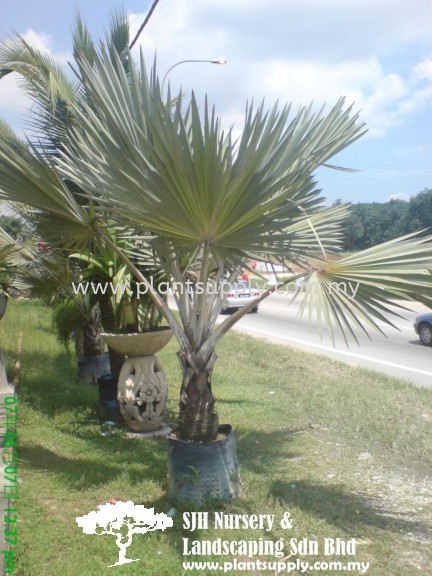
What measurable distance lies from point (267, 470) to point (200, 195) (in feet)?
8.22

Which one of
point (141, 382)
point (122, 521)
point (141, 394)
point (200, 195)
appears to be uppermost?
point (200, 195)

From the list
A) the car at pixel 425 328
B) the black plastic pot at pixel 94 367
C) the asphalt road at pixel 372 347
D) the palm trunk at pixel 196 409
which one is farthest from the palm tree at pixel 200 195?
the car at pixel 425 328

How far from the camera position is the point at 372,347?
12219 millimetres

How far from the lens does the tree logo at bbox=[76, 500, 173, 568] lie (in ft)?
12.1

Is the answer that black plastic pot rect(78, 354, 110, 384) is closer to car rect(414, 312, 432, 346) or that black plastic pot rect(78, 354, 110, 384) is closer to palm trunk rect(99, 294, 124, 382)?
palm trunk rect(99, 294, 124, 382)

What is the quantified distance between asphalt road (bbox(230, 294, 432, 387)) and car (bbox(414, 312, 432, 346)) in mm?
177

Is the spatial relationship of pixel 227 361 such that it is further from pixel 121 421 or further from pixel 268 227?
pixel 268 227

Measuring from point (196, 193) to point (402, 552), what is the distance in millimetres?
2448

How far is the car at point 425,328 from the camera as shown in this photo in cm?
1234

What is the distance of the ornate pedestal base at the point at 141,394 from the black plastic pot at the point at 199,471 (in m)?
1.63

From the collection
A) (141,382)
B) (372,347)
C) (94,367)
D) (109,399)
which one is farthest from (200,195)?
(372,347)

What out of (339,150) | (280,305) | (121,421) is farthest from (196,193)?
(280,305)

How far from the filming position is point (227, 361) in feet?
34.3

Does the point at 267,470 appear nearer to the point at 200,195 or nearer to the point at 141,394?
the point at 141,394
